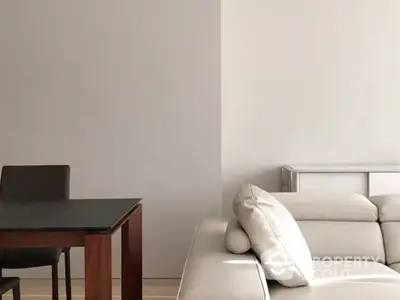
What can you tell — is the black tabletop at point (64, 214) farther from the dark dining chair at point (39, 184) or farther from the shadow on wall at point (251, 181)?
the shadow on wall at point (251, 181)

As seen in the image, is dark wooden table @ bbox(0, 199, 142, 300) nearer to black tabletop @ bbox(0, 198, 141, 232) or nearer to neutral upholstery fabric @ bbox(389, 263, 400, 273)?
black tabletop @ bbox(0, 198, 141, 232)

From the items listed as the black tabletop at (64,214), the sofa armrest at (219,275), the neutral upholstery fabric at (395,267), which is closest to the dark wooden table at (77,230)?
the black tabletop at (64,214)

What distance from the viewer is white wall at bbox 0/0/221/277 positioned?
367cm

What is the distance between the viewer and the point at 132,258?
2.58m

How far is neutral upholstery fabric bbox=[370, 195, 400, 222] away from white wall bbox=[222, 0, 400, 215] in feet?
3.54

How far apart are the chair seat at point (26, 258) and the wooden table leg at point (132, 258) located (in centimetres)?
52

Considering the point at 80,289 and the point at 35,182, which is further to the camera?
the point at 80,289

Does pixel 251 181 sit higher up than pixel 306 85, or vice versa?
pixel 306 85

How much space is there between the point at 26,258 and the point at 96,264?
3.99 feet

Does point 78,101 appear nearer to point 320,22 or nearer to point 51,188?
point 51,188

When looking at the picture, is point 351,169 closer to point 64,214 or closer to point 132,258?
point 132,258

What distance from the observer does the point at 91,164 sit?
371 centimetres

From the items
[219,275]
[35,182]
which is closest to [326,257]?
[219,275]

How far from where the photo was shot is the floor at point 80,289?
11.7 feet
